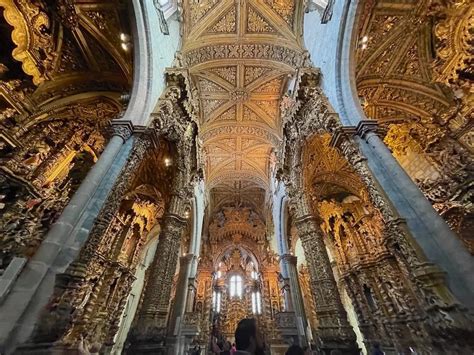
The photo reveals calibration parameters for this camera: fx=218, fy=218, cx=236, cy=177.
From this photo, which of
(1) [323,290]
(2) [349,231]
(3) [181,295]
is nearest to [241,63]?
(2) [349,231]

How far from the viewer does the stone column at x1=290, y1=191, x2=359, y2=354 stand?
5.21 meters

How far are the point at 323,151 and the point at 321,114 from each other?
9.31 feet

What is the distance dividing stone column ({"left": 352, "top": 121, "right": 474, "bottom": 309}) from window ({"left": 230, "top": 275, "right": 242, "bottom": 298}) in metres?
19.9

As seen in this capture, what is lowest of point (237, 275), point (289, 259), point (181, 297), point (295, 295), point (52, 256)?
point (52, 256)

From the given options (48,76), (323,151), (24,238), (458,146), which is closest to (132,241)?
(24,238)

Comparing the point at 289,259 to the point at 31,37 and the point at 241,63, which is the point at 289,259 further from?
the point at 31,37

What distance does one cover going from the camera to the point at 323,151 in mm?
8922

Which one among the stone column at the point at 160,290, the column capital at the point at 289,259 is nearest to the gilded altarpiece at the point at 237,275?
the column capital at the point at 289,259

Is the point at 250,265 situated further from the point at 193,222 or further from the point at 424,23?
the point at 424,23

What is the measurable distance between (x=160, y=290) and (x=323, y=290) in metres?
4.48

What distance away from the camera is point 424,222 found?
3.50m

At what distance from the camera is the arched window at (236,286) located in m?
20.7

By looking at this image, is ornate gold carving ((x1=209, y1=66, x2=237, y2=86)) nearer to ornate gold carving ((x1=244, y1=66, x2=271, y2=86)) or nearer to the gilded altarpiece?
ornate gold carving ((x1=244, y1=66, x2=271, y2=86))

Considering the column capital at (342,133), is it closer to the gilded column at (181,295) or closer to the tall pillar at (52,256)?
the tall pillar at (52,256)
